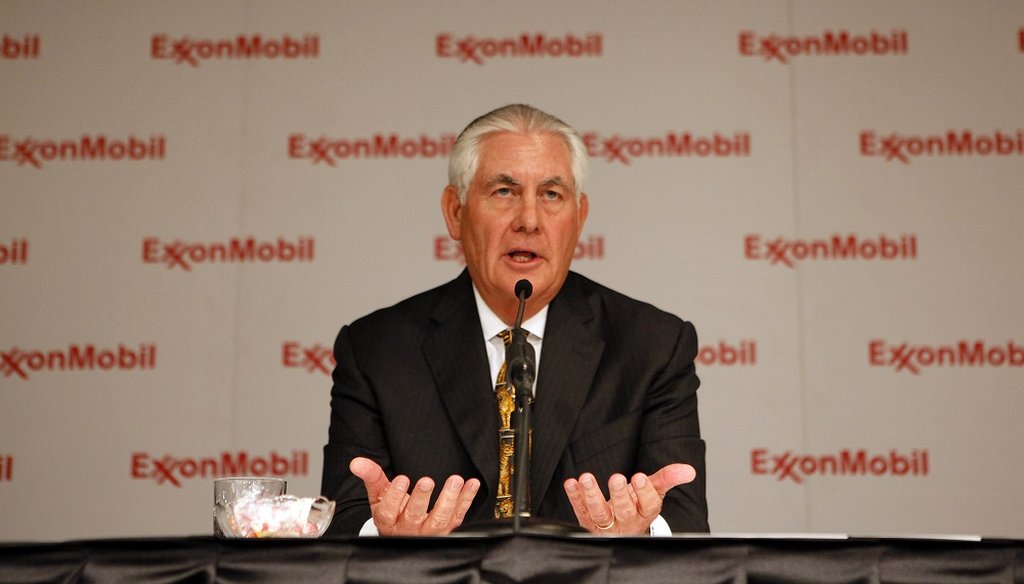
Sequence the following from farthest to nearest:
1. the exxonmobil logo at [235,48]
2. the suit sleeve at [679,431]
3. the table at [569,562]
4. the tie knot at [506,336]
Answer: the exxonmobil logo at [235,48] < the tie knot at [506,336] < the suit sleeve at [679,431] < the table at [569,562]

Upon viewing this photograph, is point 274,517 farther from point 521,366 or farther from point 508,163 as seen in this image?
point 508,163

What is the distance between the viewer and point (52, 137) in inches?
169

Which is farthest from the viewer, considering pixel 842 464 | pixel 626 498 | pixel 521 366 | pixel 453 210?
pixel 842 464

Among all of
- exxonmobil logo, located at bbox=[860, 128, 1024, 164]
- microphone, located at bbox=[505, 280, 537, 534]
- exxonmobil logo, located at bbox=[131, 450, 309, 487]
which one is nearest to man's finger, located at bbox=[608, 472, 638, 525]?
microphone, located at bbox=[505, 280, 537, 534]

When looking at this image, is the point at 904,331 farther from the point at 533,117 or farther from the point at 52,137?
the point at 52,137

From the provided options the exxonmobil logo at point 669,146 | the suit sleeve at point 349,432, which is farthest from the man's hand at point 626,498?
the exxonmobil logo at point 669,146

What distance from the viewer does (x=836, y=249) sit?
4.05 metres

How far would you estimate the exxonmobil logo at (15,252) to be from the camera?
13.8 feet

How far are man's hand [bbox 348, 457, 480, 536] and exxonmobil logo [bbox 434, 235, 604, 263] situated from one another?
2248mm

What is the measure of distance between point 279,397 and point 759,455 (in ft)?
6.01

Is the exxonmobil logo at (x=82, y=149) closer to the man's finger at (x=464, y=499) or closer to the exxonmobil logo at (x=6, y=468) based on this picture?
the exxonmobil logo at (x=6, y=468)

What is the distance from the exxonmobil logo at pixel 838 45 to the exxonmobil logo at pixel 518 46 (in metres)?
0.69

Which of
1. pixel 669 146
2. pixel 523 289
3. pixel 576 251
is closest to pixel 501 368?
pixel 523 289

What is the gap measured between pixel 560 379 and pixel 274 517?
1050 millimetres
